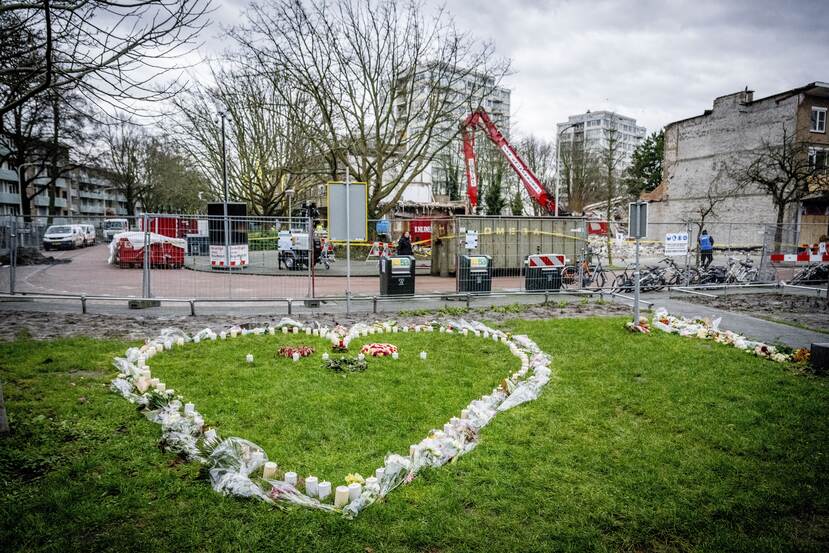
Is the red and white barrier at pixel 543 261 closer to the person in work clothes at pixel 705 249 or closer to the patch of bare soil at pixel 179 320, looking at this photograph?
the patch of bare soil at pixel 179 320

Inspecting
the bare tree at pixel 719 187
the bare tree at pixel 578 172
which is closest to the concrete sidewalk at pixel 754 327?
the bare tree at pixel 719 187

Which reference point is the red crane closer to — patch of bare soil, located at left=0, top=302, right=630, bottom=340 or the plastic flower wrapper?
patch of bare soil, located at left=0, top=302, right=630, bottom=340

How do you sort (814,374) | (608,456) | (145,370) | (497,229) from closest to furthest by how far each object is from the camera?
(608,456) → (145,370) → (814,374) → (497,229)

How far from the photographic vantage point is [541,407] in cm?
547

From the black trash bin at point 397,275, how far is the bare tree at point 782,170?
16.4 metres

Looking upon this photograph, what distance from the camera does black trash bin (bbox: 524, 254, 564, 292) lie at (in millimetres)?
14570

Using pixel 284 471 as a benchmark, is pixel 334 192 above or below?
above

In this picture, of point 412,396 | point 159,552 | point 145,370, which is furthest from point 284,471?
point 145,370

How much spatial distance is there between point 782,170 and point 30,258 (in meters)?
36.6

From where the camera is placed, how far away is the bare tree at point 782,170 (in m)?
22.7

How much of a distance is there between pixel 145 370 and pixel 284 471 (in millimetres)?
3318

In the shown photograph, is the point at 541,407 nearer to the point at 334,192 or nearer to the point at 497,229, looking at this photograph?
the point at 334,192

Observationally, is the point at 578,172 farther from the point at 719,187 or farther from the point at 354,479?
the point at 354,479

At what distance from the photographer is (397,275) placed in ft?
44.1
